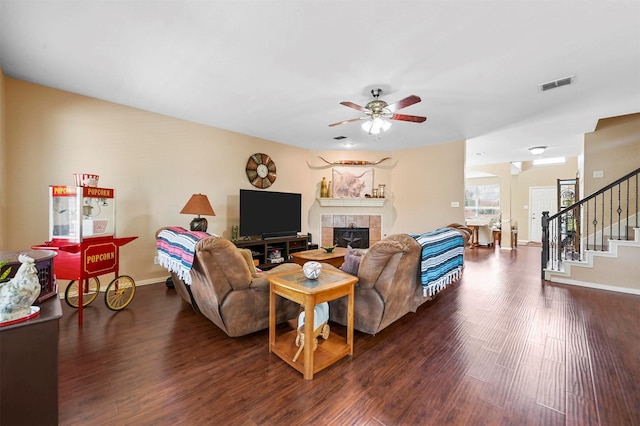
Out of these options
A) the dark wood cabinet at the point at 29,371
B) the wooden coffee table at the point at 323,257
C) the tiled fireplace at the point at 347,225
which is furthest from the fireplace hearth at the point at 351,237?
the dark wood cabinet at the point at 29,371

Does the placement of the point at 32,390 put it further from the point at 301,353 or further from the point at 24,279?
the point at 301,353

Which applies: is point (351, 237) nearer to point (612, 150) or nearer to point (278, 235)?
point (278, 235)

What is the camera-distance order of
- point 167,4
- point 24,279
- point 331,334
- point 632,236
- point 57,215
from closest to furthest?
point 24,279, point 167,4, point 331,334, point 57,215, point 632,236

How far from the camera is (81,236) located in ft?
8.79

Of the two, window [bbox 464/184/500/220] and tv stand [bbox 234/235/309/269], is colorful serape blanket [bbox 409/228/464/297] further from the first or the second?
window [bbox 464/184/500/220]

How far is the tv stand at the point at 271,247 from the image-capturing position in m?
4.64

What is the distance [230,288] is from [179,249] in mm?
648

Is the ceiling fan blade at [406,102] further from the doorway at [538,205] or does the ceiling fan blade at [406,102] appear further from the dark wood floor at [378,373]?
the doorway at [538,205]

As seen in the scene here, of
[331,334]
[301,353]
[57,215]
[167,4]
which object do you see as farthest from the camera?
[57,215]

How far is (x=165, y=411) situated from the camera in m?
1.51

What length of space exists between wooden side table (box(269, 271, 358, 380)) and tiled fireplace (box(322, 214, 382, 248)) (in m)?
3.95

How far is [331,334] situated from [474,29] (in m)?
2.84

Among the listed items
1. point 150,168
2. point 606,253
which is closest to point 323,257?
point 150,168

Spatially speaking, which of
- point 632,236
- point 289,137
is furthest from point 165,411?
point 632,236
